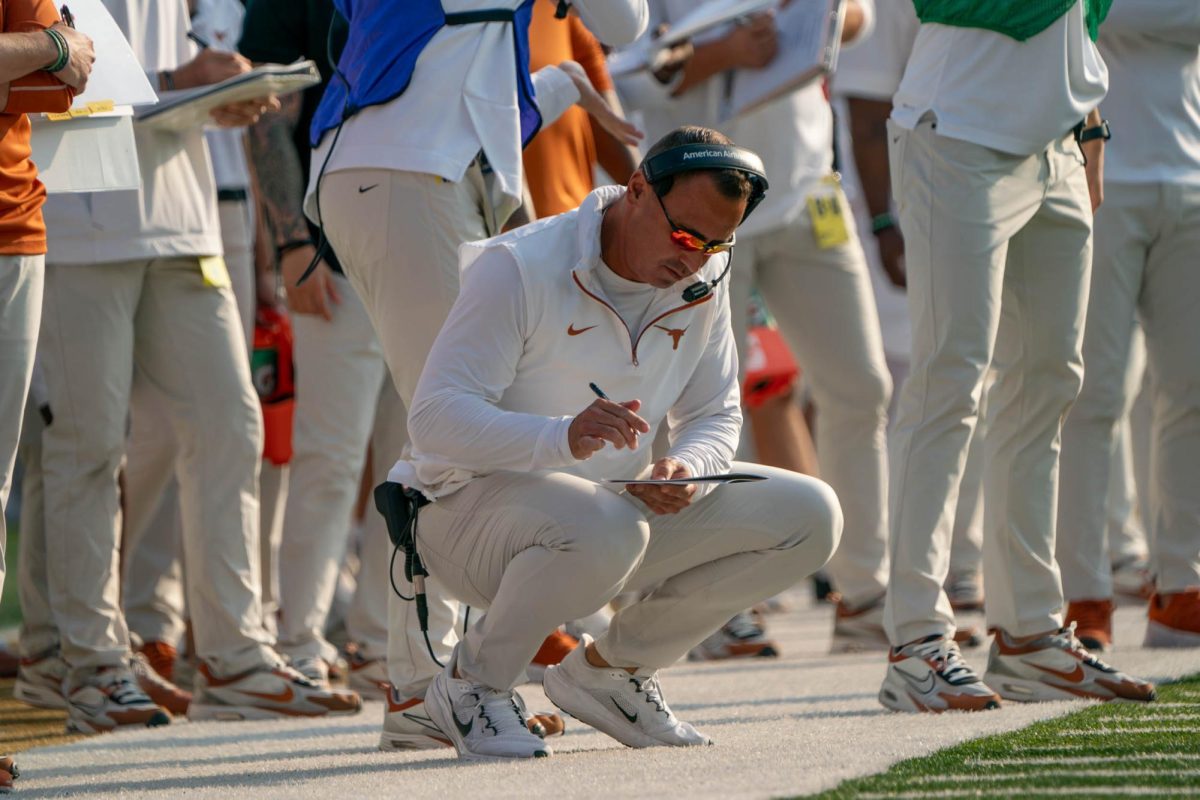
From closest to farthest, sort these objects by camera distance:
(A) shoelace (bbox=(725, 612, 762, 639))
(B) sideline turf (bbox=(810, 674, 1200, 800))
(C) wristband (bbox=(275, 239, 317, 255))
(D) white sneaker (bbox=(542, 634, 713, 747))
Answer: (B) sideline turf (bbox=(810, 674, 1200, 800)), (D) white sneaker (bbox=(542, 634, 713, 747)), (C) wristband (bbox=(275, 239, 317, 255)), (A) shoelace (bbox=(725, 612, 762, 639))

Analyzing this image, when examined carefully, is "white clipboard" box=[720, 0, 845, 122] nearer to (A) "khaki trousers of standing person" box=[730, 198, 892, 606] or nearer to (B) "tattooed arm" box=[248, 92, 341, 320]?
(A) "khaki trousers of standing person" box=[730, 198, 892, 606]

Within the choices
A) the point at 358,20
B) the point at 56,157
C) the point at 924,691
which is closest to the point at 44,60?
the point at 56,157

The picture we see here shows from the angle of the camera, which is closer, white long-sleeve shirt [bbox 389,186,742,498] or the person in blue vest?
white long-sleeve shirt [bbox 389,186,742,498]

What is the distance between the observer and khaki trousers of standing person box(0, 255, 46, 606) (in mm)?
4148

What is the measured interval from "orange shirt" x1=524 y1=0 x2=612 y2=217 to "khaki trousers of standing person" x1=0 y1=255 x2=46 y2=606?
1.75 m

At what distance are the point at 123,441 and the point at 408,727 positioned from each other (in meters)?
1.49

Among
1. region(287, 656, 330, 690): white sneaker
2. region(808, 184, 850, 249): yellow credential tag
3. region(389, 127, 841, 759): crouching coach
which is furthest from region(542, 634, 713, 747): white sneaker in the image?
region(808, 184, 850, 249): yellow credential tag

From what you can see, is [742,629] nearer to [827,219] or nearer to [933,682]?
[827,219]

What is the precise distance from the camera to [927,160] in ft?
16.2

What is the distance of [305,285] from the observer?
5.90 meters

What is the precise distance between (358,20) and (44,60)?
888 mm

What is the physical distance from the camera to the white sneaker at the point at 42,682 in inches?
231

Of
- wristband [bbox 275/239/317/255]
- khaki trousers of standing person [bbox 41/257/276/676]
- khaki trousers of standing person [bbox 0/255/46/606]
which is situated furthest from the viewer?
wristband [bbox 275/239/317/255]

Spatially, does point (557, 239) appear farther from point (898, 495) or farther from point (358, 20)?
point (898, 495)
